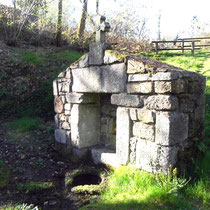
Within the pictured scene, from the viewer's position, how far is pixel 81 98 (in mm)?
4262


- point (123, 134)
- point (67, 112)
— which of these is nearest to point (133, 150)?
point (123, 134)

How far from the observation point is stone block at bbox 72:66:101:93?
391 centimetres

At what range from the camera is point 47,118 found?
6551 mm

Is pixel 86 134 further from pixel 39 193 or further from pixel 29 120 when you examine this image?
pixel 29 120

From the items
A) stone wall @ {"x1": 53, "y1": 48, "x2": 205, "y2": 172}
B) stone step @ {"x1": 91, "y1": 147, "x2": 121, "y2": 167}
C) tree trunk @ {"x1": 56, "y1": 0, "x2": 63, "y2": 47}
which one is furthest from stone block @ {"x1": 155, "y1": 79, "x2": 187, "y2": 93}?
tree trunk @ {"x1": 56, "y1": 0, "x2": 63, "y2": 47}

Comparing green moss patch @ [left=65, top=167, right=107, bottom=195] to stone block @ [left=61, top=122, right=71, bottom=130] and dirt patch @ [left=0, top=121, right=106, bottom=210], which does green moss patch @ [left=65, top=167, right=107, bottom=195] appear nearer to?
dirt patch @ [left=0, top=121, right=106, bottom=210]

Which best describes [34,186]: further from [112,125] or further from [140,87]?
[140,87]

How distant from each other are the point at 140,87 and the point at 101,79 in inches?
33.4

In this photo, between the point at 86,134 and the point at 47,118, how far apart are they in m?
2.45

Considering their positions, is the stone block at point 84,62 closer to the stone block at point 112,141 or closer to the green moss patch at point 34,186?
the stone block at point 112,141

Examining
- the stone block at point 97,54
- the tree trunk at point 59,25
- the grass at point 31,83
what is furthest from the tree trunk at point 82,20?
the stone block at point 97,54

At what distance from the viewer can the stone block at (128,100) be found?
10.8 ft

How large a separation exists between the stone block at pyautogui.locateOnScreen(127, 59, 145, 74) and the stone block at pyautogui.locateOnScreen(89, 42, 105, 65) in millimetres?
617

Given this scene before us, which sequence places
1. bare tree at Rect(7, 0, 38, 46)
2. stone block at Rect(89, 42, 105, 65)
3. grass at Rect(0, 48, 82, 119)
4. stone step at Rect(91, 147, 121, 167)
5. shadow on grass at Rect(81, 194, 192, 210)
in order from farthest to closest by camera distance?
bare tree at Rect(7, 0, 38, 46)
grass at Rect(0, 48, 82, 119)
stone step at Rect(91, 147, 121, 167)
stone block at Rect(89, 42, 105, 65)
shadow on grass at Rect(81, 194, 192, 210)
